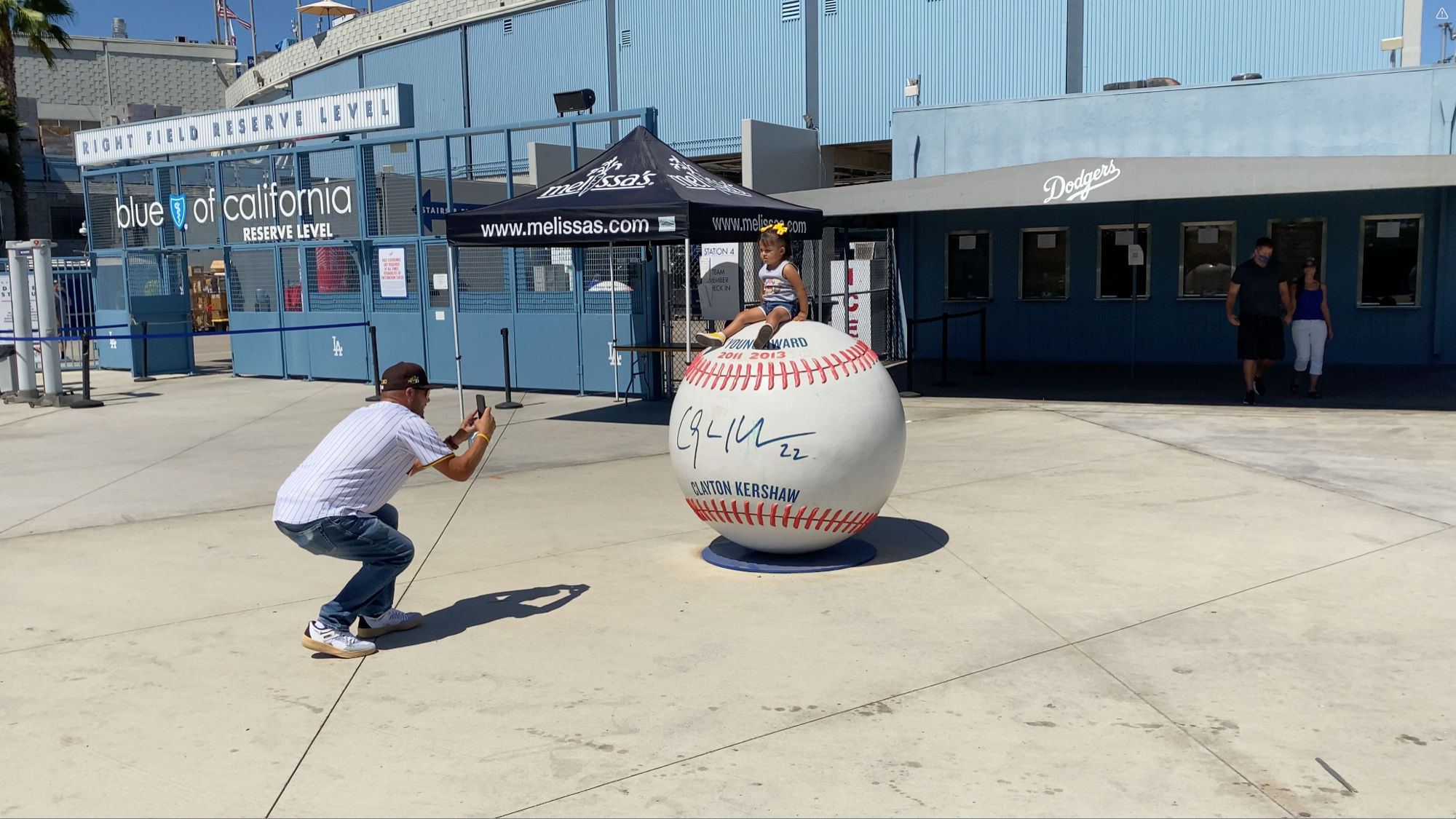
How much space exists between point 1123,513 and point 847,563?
2.29 metres

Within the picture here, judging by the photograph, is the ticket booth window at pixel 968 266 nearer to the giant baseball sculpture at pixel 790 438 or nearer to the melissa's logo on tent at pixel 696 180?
the melissa's logo on tent at pixel 696 180

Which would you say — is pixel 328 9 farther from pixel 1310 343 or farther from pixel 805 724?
pixel 805 724

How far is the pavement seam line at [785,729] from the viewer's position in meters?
3.97

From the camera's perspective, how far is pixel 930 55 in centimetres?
2652

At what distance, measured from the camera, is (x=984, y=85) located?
25.8 metres

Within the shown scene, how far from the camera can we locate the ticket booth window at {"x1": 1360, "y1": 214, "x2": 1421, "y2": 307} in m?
16.6

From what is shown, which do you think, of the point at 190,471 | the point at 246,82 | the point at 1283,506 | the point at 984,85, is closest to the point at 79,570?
the point at 190,471

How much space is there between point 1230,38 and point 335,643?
22.5 m

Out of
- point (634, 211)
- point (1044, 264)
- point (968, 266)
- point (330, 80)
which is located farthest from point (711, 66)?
point (330, 80)

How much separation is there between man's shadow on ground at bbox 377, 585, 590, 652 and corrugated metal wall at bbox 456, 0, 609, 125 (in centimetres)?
2765

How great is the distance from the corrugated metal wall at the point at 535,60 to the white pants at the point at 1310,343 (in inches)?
888

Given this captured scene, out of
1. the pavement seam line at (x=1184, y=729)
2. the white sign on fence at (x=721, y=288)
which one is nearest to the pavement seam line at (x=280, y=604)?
the pavement seam line at (x=1184, y=729)

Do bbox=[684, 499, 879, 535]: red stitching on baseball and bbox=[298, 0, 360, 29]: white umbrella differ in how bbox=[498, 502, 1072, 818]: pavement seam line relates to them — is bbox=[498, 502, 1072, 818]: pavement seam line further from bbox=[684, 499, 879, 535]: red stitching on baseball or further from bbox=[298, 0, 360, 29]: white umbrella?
bbox=[298, 0, 360, 29]: white umbrella

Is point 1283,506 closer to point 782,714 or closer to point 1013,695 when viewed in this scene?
point 1013,695
